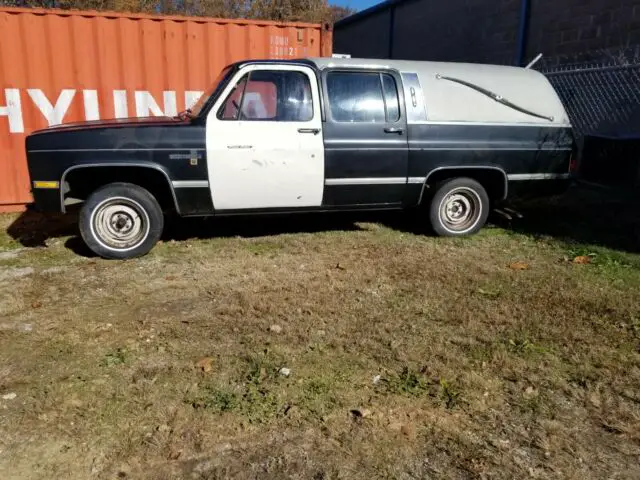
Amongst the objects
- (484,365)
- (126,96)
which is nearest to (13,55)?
(126,96)

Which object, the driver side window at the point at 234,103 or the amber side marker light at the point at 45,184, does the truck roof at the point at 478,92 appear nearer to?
the driver side window at the point at 234,103

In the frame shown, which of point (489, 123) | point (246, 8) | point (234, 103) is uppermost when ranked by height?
point (246, 8)

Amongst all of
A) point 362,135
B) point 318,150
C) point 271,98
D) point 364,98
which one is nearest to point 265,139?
point 271,98

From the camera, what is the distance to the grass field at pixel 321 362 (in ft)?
9.02

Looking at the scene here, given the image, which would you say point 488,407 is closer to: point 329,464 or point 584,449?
point 584,449

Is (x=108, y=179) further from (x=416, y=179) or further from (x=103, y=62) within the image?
(x=416, y=179)

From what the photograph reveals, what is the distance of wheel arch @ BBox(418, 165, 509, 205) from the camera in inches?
250

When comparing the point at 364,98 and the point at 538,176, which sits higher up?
the point at 364,98

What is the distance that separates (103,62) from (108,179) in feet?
9.56

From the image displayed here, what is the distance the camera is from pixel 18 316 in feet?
14.3

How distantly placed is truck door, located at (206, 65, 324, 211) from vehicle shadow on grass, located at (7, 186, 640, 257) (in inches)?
41.5

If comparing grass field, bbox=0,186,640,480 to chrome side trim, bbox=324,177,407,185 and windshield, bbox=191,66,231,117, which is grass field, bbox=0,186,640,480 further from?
windshield, bbox=191,66,231,117

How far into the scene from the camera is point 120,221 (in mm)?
5695

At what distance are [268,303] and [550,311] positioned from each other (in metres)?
2.21
